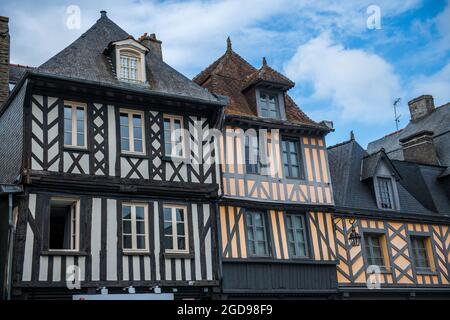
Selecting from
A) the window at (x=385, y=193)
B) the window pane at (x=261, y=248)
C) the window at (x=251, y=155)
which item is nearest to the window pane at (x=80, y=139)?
the window at (x=251, y=155)

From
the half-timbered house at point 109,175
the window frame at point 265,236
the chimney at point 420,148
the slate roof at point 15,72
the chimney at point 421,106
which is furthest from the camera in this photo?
the chimney at point 421,106

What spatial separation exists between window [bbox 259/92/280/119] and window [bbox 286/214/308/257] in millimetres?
2763

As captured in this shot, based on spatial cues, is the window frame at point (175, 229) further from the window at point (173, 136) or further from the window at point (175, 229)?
the window at point (173, 136)

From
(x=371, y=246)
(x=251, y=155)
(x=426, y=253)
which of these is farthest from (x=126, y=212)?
(x=426, y=253)

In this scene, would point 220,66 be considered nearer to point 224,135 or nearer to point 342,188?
point 224,135

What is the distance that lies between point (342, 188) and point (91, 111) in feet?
25.8

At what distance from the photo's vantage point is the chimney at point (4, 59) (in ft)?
54.2

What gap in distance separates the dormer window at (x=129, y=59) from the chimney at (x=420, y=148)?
37.8 feet

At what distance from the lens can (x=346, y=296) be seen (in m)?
15.6

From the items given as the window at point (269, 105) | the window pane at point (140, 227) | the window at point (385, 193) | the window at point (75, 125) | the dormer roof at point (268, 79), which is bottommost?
the window pane at point (140, 227)

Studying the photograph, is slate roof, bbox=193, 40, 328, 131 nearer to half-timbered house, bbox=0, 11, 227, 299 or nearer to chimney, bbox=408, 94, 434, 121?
half-timbered house, bbox=0, 11, 227, 299

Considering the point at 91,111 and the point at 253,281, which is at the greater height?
the point at 91,111

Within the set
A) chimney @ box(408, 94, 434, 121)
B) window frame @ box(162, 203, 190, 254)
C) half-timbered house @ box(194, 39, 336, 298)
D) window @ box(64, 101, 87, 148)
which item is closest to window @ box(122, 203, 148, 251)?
window frame @ box(162, 203, 190, 254)
